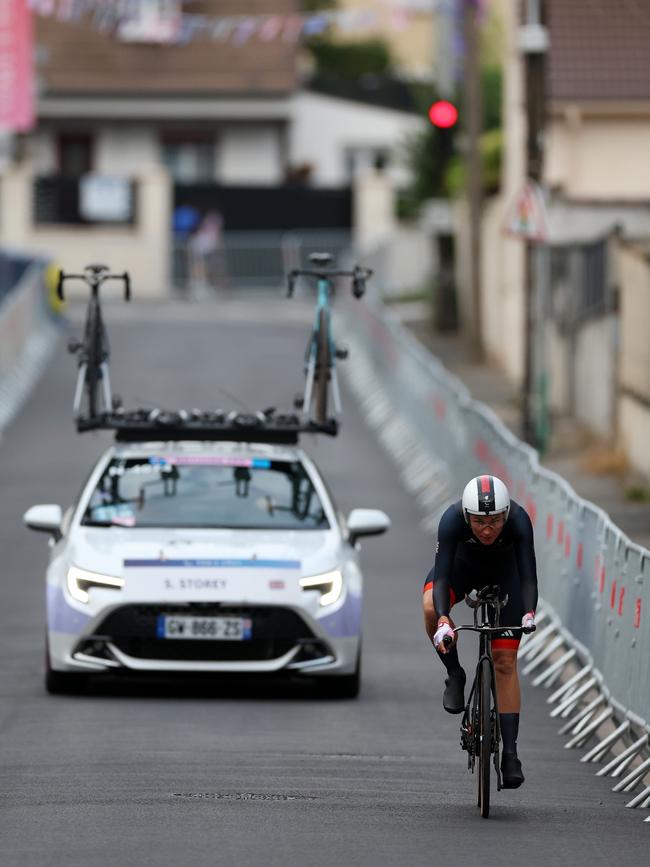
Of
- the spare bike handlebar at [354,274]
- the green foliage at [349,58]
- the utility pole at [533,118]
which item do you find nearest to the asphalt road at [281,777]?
the spare bike handlebar at [354,274]

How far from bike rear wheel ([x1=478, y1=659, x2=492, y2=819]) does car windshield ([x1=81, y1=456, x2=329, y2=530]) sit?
4314mm

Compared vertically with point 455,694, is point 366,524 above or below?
below

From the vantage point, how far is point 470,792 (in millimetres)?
11625

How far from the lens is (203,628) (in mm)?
14188

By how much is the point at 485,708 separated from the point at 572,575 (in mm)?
5173

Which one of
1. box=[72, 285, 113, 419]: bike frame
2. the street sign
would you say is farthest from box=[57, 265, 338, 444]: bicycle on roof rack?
the street sign

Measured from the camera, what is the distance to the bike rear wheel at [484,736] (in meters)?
10.7

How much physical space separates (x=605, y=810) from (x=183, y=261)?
4441 cm

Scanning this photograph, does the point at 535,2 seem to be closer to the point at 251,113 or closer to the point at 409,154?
the point at 409,154

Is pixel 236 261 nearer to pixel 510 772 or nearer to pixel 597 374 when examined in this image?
pixel 597 374

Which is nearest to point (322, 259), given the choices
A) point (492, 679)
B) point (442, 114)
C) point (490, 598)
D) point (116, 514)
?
point (116, 514)

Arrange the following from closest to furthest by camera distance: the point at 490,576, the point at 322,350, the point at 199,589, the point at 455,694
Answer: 1. the point at 455,694
2. the point at 490,576
3. the point at 199,589
4. the point at 322,350

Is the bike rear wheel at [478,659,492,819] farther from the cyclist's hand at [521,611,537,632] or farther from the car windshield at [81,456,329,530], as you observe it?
the car windshield at [81,456,329,530]

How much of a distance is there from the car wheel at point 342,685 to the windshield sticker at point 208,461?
1.55 meters
